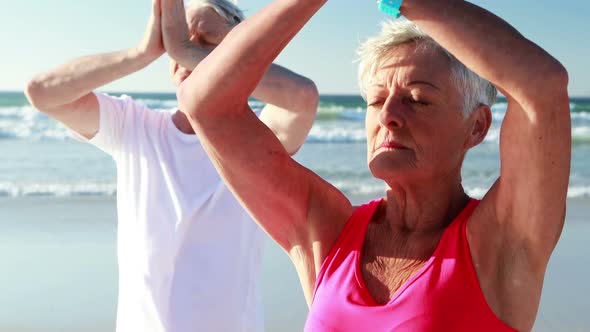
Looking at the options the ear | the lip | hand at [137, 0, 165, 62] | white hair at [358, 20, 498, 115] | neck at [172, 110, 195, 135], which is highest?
white hair at [358, 20, 498, 115]

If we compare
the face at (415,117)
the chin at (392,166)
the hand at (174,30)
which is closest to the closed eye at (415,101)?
the face at (415,117)

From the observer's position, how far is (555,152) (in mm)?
1442

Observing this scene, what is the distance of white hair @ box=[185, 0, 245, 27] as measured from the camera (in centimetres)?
263

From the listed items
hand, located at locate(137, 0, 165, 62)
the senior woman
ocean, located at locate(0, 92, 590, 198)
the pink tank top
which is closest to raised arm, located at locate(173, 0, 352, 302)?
the senior woman

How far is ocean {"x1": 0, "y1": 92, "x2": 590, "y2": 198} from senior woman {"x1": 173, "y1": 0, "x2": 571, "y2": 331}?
557cm

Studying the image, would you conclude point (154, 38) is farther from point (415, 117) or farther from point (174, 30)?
point (415, 117)

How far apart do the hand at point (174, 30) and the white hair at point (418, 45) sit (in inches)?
33.5

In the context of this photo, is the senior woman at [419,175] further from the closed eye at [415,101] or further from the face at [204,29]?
the face at [204,29]

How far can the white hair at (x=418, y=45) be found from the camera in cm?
166

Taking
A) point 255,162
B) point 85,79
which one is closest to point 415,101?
point 255,162

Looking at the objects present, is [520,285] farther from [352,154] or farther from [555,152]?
[352,154]

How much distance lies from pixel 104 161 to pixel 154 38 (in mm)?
9536

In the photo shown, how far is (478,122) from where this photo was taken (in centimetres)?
174

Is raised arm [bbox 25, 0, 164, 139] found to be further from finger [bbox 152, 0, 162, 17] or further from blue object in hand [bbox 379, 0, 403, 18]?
blue object in hand [bbox 379, 0, 403, 18]
